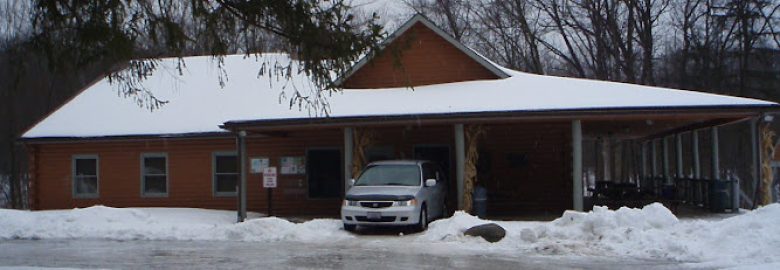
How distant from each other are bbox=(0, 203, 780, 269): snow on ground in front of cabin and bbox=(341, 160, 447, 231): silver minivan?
0.37 meters

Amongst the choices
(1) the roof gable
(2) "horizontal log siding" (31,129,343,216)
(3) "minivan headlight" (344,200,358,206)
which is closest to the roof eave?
(3) "minivan headlight" (344,200,358,206)

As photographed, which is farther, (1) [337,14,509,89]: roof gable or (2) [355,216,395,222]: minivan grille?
(1) [337,14,509,89]: roof gable

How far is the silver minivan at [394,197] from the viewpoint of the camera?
1644cm

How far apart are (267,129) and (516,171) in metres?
7.66

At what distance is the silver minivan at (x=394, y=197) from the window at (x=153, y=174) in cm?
883

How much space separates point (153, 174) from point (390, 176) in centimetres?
985

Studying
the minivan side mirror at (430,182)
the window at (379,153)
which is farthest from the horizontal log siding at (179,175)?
the minivan side mirror at (430,182)

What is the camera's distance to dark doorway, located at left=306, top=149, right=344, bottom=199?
934 inches

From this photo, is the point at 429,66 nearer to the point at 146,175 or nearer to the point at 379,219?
the point at 379,219

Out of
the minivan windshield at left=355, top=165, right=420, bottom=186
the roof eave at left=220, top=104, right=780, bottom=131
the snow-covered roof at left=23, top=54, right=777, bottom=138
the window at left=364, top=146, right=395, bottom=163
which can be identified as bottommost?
the minivan windshield at left=355, top=165, right=420, bottom=186

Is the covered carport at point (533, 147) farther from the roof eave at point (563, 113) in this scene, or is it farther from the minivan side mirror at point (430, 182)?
the minivan side mirror at point (430, 182)

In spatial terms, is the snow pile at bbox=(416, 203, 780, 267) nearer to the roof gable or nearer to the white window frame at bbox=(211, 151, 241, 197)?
the roof gable

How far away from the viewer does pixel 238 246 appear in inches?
602

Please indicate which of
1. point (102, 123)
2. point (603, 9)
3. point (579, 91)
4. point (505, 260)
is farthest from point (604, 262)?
point (603, 9)
